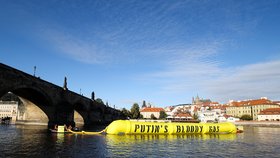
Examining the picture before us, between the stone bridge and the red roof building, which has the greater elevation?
the stone bridge

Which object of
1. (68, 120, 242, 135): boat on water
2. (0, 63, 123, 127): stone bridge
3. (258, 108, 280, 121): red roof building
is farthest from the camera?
(258, 108, 280, 121): red roof building

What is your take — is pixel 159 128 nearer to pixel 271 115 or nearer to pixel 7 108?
pixel 271 115

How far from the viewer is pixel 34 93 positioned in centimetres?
5066

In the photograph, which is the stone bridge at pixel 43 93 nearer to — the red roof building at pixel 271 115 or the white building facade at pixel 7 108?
the white building facade at pixel 7 108

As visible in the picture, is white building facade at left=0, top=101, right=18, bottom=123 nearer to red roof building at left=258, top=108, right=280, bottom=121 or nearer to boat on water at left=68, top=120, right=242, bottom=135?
boat on water at left=68, top=120, right=242, bottom=135

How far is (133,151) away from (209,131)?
82.6 feet

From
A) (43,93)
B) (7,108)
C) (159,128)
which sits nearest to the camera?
(159,128)

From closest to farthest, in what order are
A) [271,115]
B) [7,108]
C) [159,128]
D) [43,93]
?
[159,128]
[43,93]
[271,115]
[7,108]

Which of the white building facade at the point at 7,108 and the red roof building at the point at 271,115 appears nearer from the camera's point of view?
the red roof building at the point at 271,115

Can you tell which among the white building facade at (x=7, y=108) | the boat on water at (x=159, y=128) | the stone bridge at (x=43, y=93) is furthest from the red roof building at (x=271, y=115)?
the white building facade at (x=7, y=108)

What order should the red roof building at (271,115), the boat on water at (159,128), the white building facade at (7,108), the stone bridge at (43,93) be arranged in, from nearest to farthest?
the boat on water at (159,128) < the stone bridge at (43,93) < the red roof building at (271,115) < the white building facade at (7,108)

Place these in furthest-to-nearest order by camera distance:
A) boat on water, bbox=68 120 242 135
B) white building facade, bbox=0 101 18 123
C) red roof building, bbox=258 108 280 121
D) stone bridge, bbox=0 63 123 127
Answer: white building facade, bbox=0 101 18 123 < red roof building, bbox=258 108 280 121 < stone bridge, bbox=0 63 123 127 < boat on water, bbox=68 120 242 135

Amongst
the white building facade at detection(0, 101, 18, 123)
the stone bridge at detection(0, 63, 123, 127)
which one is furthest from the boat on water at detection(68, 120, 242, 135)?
the white building facade at detection(0, 101, 18, 123)

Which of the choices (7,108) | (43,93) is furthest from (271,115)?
(7,108)
